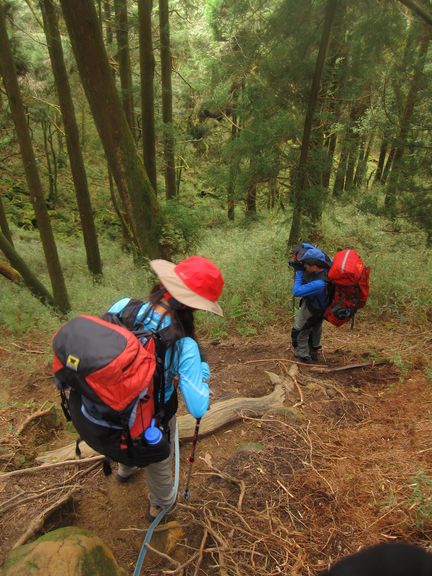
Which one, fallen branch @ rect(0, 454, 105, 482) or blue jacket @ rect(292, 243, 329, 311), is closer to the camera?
fallen branch @ rect(0, 454, 105, 482)

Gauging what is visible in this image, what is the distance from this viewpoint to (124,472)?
3.62 meters

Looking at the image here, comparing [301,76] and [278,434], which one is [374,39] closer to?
[301,76]

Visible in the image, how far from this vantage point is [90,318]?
8.20 ft

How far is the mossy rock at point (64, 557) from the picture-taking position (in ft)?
7.90

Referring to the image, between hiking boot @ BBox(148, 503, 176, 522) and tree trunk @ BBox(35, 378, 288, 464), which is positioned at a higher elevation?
hiking boot @ BBox(148, 503, 176, 522)

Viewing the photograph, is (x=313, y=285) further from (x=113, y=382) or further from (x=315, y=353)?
(x=113, y=382)

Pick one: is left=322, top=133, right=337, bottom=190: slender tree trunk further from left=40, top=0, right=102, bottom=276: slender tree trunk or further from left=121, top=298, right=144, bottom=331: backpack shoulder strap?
left=121, top=298, right=144, bottom=331: backpack shoulder strap

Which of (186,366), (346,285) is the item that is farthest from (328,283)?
(186,366)

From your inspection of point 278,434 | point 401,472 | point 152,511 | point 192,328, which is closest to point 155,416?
point 192,328

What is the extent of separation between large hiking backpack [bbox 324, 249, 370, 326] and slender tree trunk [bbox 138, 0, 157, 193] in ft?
23.9

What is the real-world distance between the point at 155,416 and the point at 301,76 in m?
8.58

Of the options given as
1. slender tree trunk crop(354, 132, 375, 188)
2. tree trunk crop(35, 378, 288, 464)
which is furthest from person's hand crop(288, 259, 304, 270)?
slender tree trunk crop(354, 132, 375, 188)

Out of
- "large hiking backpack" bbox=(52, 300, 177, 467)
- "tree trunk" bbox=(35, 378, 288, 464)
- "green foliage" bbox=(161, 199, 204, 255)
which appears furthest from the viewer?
"green foliage" bbox=(161, 199, 204, 255)

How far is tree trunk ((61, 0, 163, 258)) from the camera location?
18.8 feet
